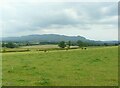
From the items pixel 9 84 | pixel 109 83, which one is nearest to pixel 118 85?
pixel 109 83

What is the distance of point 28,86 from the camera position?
1530 cm

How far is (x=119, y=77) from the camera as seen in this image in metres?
18.4

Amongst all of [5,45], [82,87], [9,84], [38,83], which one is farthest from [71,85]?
[5,45]

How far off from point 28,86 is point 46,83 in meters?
1.26

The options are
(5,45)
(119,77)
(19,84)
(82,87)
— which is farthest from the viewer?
(5,45)

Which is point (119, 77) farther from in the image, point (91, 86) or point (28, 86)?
point (28, 86)

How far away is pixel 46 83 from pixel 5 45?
7937 centimetres

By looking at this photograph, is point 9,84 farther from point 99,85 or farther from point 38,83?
point 99,85

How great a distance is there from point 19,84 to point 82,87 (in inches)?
141

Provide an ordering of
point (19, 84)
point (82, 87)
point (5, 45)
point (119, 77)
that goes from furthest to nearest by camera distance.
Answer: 1. point (5, 45)
2. point (119, 77)
3. point (19, 84)
4. point (82, 87)

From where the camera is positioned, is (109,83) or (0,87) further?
(109,83)

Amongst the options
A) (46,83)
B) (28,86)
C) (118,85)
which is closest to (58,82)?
(46,83)

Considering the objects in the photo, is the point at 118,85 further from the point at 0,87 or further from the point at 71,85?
the point at 0,87

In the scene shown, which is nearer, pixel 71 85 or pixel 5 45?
pixel 71 85
